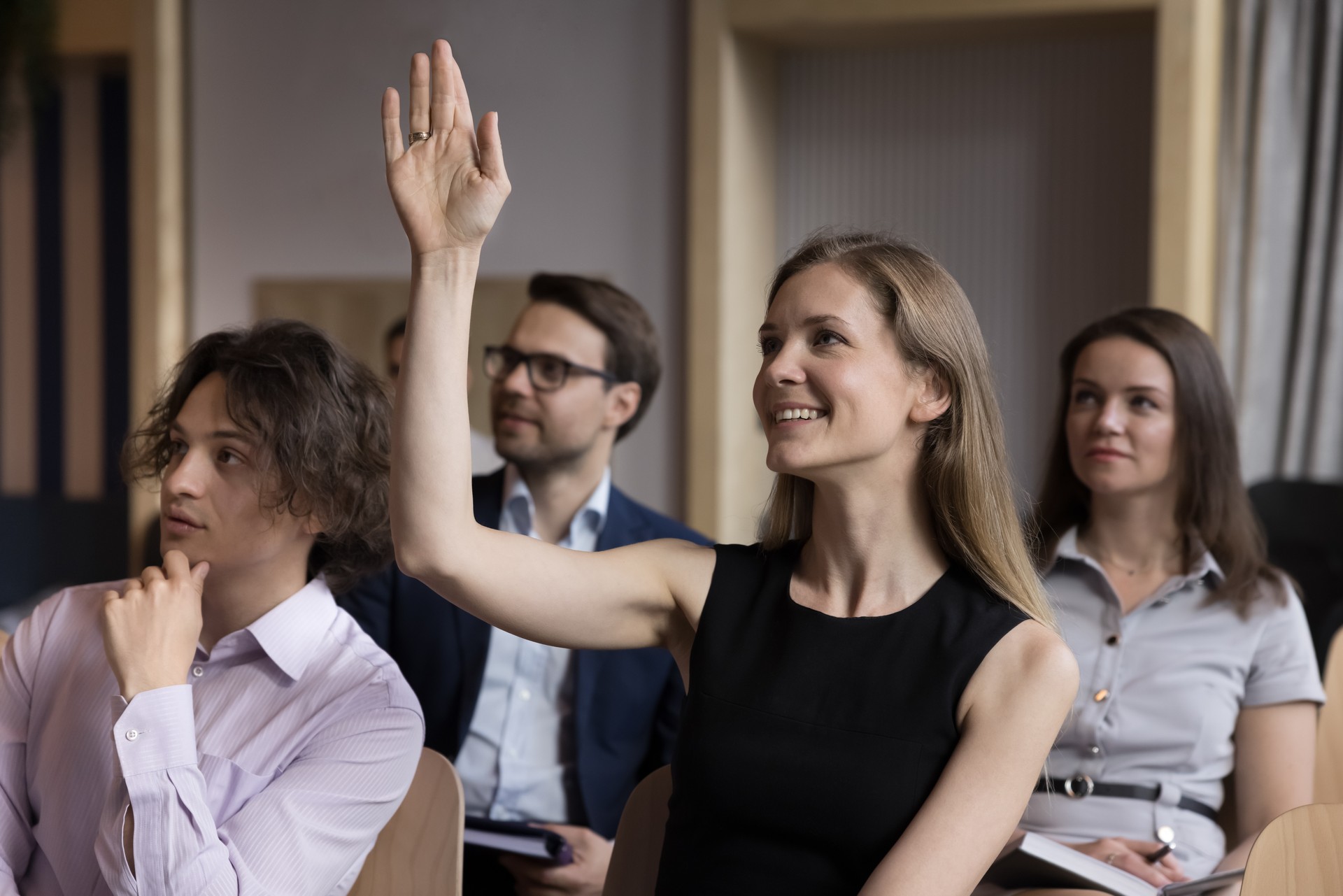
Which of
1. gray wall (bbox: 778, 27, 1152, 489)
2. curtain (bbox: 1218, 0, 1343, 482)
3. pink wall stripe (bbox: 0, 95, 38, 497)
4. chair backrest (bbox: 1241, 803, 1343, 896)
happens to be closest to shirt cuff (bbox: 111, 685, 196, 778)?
chair backrest (bbox: 1241, 803, 1343, 896)

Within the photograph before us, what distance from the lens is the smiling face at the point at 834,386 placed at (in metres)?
1.49

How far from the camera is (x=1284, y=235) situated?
4.03m

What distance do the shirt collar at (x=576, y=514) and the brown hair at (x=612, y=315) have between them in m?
0.33

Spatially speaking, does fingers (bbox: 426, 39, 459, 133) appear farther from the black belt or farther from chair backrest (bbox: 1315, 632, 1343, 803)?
chair backrest (bbox: 1315, 632, 1343, 803)

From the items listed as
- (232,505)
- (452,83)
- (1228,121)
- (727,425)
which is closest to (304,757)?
(232,505)

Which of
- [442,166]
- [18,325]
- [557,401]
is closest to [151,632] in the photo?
[442,166]

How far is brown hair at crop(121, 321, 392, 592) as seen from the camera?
171 centimetres

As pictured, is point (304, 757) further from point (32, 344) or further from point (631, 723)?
point (32, 344)

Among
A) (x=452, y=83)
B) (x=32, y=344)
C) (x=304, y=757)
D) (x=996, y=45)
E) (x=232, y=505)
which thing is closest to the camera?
(x=452, y=83)

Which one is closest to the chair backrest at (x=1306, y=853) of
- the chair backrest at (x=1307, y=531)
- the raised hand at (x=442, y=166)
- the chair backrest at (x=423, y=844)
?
the chair backrest at (x=423, y=844)

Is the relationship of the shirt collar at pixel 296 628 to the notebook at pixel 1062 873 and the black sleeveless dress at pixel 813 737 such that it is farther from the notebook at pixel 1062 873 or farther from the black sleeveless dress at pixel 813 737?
the notebook at pixel 1062 873

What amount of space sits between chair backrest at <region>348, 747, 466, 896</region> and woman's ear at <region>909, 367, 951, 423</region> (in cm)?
74

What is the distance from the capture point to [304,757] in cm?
156

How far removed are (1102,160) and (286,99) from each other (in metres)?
2.98
